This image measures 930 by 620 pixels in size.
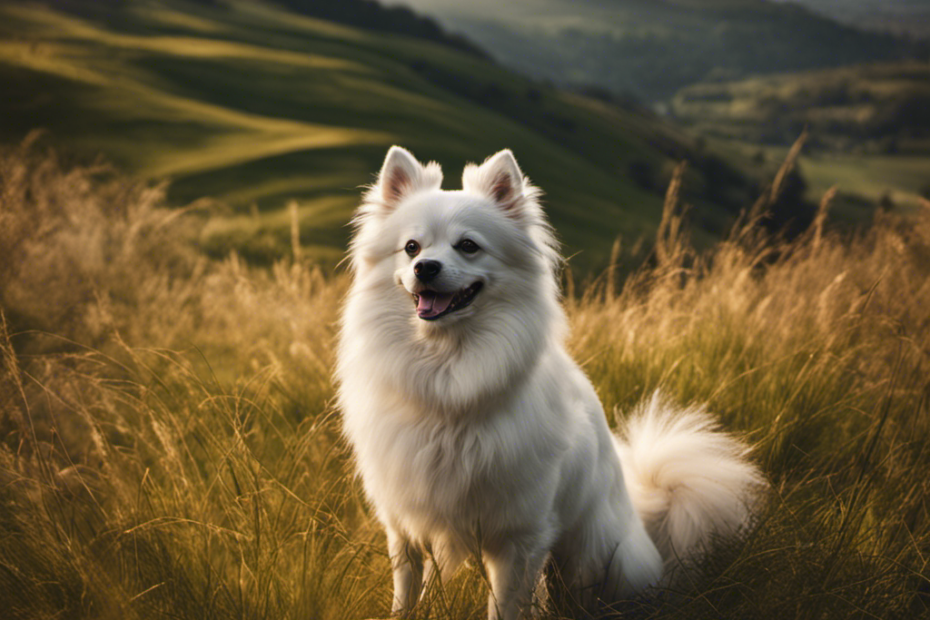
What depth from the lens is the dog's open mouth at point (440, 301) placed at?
2.13m

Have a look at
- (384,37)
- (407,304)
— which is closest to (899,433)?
(407,304)

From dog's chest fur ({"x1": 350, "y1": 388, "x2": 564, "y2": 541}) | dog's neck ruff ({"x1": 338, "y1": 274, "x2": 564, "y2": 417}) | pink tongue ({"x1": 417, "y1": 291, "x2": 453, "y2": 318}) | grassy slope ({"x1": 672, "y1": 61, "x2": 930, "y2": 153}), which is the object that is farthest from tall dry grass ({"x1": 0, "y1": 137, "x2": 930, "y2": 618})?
grassy slope ({"x1": 672, "y1": 61, "x2": 930, "y2": 153})

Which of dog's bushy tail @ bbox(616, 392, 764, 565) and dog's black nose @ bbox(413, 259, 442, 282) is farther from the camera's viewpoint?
dog's bushy tail @ bbox(616, 392, 764, 565)

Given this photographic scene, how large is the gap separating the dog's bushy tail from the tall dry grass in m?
0.13

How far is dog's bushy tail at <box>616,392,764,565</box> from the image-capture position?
2535 mm

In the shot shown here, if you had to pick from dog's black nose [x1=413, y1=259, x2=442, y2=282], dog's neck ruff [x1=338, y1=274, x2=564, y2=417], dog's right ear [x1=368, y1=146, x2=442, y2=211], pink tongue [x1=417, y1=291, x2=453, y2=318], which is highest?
dog's right ear [x1=368, y1=146, x2=442, y2=211]

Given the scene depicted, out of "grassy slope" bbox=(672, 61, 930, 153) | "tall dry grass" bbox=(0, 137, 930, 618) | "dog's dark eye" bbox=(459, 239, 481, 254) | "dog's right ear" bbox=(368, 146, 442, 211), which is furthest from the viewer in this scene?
"grassy slope" bbox=(672, 61, 930, 153)

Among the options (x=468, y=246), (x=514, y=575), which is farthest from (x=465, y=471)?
(x=468, y=246)

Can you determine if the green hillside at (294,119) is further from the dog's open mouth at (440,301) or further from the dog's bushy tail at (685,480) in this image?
the dog's open mouth at (440,301)

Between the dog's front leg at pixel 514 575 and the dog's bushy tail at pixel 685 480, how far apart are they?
0.64 meters

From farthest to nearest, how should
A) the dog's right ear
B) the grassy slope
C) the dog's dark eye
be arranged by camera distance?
the grassy slope, the dog's right ear, the dog's dark eye

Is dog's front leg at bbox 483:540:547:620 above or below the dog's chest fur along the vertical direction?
below

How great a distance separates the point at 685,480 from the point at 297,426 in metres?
1.90

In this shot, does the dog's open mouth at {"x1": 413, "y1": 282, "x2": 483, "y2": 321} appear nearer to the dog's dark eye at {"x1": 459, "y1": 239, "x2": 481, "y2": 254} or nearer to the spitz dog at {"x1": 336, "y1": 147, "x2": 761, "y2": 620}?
the spitz dog at {"x1": 336, "y1": 147, "x2": 761, "y2": 620}
